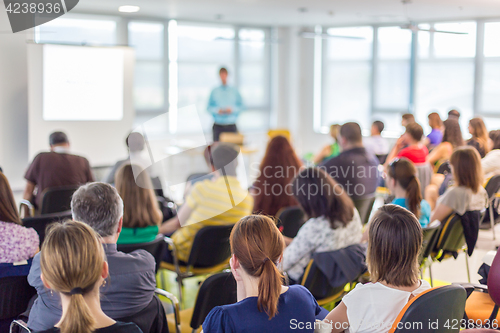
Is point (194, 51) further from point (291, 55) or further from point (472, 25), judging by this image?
point (472, 25)

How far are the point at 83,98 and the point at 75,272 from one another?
18.7 ft

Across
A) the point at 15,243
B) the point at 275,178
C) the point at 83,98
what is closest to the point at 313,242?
the point at 275,178

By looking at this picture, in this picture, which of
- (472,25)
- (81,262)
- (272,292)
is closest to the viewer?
(81,262)

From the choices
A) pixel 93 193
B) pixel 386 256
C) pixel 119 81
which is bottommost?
pixel 386 256

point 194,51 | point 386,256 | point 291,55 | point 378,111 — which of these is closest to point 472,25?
point 378,111

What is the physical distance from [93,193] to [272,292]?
38.1 inches

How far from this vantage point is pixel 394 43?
943 centimetres

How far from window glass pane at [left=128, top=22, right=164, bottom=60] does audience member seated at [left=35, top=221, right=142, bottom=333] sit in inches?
284

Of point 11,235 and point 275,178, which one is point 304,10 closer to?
point 275,178

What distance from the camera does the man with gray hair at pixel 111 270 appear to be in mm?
1822

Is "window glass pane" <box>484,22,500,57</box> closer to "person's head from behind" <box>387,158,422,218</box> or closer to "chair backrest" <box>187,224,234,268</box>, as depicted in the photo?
"person's head from behind" <box>387,158,422,218</box>

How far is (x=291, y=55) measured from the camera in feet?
34.0

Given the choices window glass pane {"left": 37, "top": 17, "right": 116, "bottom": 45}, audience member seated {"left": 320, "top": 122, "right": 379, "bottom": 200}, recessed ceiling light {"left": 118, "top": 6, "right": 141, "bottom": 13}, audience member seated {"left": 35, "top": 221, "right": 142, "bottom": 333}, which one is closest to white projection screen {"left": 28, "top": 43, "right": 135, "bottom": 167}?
recessed ceiling light {"left": 118, "top": 6, "right": 141, "bottom": 13}

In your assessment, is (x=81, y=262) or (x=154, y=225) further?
(x=154, y=225)
